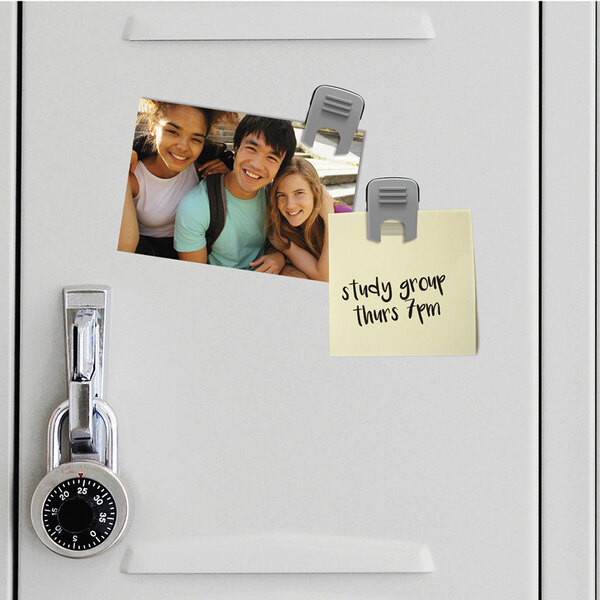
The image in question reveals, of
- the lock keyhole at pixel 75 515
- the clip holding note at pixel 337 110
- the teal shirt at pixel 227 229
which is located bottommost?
the lock keyhole at pixel 75 515

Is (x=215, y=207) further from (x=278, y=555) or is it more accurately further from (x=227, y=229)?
(x=278, y=555)

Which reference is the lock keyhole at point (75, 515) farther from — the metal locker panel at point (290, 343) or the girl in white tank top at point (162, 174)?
the girl in white tank top at point (162, 174)

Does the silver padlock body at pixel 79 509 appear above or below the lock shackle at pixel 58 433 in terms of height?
below

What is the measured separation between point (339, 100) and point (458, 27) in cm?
13

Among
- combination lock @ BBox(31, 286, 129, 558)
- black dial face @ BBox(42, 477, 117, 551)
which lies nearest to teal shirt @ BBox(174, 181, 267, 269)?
combination lock @ BBox(31, 286, 129, 558)

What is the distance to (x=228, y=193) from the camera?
0.59 m

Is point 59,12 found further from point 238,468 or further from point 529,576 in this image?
point 529,576

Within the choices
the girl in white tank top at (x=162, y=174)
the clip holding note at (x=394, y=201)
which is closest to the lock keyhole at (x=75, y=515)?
the girl in white tank top at (x=162, y=174)

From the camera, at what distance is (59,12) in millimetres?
578

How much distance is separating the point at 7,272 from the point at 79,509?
22 centimetres

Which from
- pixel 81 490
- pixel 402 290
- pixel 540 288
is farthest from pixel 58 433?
Result: pixel 540 288

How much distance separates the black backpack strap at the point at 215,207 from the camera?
587 millimetres

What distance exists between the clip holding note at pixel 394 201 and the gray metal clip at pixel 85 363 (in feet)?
0.83

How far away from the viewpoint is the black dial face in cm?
55
